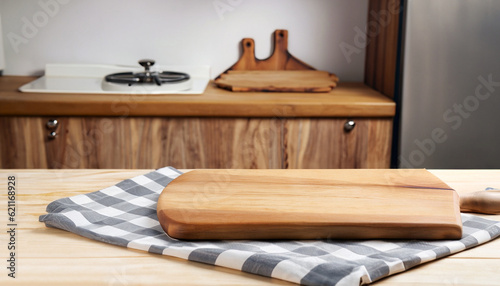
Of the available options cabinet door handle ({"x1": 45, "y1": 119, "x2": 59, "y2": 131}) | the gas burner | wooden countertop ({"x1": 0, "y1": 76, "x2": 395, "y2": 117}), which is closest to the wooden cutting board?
wooden countertop ({"x1": 0, "y1": 76, "x2": 395, "y2": 117})

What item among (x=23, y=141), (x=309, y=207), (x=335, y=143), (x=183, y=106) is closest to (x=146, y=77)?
(x=183, y=106)

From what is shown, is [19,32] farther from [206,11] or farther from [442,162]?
[442,162]

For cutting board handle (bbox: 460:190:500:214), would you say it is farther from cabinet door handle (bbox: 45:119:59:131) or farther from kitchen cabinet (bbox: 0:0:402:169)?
cabinet door handle (bbox: 45:119:59:131)

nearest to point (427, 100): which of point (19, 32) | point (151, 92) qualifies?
point (151, 92)

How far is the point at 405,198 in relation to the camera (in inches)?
29.7

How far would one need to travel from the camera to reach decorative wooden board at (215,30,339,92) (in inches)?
80.2

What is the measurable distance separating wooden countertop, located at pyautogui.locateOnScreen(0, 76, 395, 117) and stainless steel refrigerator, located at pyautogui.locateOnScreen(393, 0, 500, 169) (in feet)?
0.39

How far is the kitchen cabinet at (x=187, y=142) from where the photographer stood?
1.87 m

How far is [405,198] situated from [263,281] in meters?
0.28

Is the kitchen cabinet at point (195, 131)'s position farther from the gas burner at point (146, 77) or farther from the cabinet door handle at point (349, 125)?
the gas burner at point (146, 77)

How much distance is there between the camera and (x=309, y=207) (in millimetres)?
720

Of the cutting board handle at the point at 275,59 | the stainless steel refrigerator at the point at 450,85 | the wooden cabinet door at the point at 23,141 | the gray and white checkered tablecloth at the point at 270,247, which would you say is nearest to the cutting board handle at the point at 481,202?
the gray and white checkered tablecloth at the point at 270,247

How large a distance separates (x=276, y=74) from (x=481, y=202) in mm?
1545

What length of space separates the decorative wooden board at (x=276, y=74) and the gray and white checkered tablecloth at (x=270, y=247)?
1286 millimetres
